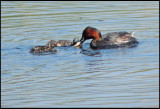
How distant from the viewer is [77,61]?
10.6 m

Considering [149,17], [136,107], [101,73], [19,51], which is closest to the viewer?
[136,107]

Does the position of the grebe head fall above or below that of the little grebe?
above

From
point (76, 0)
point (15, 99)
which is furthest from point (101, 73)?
point (76, 0)

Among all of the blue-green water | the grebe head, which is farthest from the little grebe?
the blue-green water

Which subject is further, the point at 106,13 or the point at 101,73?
the point at 106,13

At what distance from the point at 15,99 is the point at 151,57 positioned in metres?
3.91

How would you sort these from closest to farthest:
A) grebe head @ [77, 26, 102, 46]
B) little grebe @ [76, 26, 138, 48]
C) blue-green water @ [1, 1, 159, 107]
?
blue-green water @ [1, 1, 159, 107]
little grebe @ [76, 26, 138, 48]
grebe head @ [77, 26, 102, 46]

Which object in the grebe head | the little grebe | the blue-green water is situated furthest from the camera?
the grebe head

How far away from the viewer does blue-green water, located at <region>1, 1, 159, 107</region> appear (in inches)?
304

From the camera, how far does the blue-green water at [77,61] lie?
7716 millimetres

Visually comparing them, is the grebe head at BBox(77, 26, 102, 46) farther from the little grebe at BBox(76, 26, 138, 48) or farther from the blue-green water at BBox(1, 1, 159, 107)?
the blue-green water at BBox(1, 1, 159, 107)

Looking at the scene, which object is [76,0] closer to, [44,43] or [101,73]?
[44,43]

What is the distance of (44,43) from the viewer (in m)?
13.0

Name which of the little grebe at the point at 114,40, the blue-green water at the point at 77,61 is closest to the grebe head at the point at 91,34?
the little grebe at the point at 114,40
